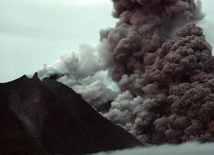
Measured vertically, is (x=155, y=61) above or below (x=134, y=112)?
above

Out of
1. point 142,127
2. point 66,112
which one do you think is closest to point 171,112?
point 142,127

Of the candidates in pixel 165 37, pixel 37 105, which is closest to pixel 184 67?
pixel 165 37

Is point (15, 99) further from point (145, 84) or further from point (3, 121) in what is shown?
point (145, 84)

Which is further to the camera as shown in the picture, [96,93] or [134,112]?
[96,93]

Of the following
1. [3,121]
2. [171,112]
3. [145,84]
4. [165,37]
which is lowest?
[3,121]

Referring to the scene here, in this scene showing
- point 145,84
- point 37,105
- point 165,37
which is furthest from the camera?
point 165,37

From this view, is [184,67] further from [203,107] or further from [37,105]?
[37,105]

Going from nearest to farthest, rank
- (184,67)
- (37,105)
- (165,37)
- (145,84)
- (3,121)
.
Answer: (3,121) < (37,105) < (184,67) < (145,84) < (165,37)
